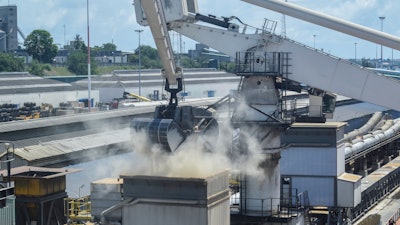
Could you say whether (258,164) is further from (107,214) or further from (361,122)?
(361,122)

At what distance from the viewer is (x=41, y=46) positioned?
169 metres

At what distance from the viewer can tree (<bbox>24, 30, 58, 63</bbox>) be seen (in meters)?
167

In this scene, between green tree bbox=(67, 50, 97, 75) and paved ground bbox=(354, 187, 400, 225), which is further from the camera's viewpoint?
green tree bbox=(67, 50, 97, 75)

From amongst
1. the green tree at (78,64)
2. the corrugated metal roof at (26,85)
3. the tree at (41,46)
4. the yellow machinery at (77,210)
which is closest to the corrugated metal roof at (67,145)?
the yellow machinery at (77,210)

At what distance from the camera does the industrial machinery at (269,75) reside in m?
28.0

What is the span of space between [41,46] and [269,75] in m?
147

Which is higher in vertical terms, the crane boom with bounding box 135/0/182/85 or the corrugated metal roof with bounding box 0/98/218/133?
the crane boom with bounding box 135/0/182/85

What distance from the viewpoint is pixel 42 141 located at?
46125 mm

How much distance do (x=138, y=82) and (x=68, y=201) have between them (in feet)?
268

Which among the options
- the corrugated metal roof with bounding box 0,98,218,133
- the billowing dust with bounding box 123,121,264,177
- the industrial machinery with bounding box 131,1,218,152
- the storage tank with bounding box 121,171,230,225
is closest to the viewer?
the storage tank with bounding box 121,171,230,225

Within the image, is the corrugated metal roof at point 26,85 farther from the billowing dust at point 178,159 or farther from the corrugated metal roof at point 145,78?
the billowing dust at point 178,159

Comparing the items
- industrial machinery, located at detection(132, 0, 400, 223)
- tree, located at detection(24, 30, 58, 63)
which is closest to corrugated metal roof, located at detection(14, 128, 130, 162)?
industrial machinery, located at detection(132, 0, 400, 223)

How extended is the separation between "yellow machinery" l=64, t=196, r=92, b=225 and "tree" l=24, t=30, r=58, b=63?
142155mm

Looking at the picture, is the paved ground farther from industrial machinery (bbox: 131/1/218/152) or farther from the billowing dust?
industrial machinery (bbox: 131/1/218/152)
